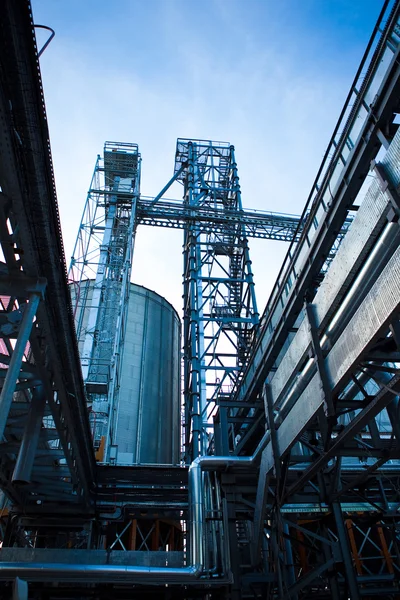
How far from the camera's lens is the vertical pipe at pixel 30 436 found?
32.5 ft

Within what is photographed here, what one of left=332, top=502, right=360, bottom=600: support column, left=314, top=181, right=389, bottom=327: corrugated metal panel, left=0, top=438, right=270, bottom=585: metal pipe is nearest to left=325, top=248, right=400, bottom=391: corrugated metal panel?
left=314, top=181, right=389, bottom=327: corrugated metal panel

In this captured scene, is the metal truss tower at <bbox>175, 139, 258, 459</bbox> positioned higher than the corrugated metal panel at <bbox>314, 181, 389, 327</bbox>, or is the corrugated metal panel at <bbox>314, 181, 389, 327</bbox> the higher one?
the metal truss tower at <bbox>175, 139, 258, 459</bbox>

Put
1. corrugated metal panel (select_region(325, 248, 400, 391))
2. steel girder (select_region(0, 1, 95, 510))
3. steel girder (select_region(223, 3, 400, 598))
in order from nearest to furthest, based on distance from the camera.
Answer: corrugated metal panel (select_region(325, 248, 400, 391)) < steel girder (select_region(0, 1, 95, 510)) < steel girder (select_region(223, 3, 400, 598))

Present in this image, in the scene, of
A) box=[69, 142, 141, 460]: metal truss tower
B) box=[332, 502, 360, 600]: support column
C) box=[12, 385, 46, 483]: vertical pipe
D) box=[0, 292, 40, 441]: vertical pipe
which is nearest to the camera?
box=[0, 292, 40, 441]: vertical pipe

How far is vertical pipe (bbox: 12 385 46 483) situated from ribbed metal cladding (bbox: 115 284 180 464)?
10.3 meters

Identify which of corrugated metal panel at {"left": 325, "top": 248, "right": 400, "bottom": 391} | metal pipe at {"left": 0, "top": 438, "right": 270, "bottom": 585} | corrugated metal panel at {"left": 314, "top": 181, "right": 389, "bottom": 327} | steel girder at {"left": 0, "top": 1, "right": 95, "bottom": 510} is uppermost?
steel girder at {"left": 0, "top": 1, "right": 95, "bottom": 510}

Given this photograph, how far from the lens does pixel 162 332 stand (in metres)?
26.0

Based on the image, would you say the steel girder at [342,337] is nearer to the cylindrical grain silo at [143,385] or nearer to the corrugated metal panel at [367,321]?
the corrugated metal panel at [367,321]

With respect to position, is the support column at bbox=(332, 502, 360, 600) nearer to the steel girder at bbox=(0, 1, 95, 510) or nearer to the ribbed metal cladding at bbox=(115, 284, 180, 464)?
the steel girder at bbox=(0, 1, 95, 510)

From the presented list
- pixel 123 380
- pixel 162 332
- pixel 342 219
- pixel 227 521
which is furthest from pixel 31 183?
pixel 162 332

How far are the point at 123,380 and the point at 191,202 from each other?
11210 millimetres

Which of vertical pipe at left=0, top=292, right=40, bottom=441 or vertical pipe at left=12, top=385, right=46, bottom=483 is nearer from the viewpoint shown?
vertical pipe at left=0, top=292, right=40, bottom=441

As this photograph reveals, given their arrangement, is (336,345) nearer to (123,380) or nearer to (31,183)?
(31,183)

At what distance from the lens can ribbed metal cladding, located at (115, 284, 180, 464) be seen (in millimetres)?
20719
